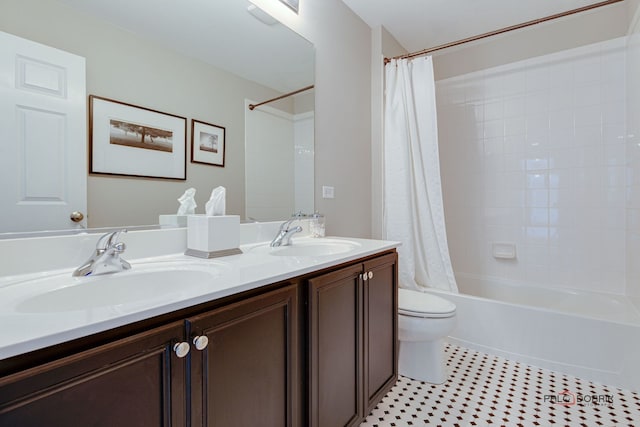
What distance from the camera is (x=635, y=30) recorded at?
2.00 meters

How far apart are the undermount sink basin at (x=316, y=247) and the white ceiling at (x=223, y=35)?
87 cm

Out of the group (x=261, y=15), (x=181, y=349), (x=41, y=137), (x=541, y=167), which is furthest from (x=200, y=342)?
(x=541, y=167)

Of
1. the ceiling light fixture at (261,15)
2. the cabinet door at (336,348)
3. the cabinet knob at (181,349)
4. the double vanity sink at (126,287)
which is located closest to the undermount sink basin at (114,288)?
the double vanity sink at (126,287)

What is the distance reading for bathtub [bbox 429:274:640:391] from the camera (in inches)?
67.2

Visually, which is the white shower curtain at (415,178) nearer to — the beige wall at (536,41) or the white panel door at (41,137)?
the beige wall at (536,41)

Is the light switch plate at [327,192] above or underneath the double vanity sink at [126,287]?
above

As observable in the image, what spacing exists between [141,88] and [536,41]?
9.53 ft

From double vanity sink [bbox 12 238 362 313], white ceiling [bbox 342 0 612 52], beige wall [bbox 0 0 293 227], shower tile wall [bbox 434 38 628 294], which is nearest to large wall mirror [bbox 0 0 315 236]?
beige wall [bbox 0 0 293 227]

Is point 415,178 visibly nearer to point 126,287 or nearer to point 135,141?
point 135,141

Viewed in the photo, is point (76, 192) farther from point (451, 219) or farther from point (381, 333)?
point (451, 219)

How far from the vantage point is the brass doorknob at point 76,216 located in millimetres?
1015

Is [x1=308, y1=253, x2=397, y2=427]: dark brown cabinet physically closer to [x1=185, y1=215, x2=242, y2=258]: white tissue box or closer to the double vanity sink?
the double vanity sink

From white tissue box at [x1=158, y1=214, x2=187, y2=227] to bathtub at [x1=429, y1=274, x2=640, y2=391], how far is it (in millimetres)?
1836

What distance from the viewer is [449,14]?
2.32 meters
